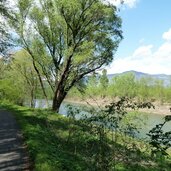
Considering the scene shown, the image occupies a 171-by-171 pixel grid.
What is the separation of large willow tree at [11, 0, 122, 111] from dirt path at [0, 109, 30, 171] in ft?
44.2

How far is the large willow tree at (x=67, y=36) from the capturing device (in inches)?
1218

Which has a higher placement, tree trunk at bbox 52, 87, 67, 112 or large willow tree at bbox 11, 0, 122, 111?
large willow tree at bbox 11, 0, 122, 111

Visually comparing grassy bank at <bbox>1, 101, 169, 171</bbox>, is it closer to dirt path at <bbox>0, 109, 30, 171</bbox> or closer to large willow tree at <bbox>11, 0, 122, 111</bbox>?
dirt path at <bbox>0, 109, 30, 171</bbox>

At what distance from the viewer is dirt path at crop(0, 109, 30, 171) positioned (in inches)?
438

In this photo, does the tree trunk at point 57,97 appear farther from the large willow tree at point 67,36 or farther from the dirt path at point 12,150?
the dirt path at point 12,150

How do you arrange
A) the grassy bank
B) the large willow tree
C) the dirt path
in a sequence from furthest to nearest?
the large willow tree < the dirt path < the grassy bank

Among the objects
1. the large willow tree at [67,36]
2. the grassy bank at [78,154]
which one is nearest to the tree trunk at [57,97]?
the large willow tree at [67,36]

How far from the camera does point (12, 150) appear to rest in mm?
13391

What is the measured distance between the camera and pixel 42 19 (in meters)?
33.9

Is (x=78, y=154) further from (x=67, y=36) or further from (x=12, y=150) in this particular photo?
(x=67, y=36)

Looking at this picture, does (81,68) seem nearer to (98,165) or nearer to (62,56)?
(62,56)

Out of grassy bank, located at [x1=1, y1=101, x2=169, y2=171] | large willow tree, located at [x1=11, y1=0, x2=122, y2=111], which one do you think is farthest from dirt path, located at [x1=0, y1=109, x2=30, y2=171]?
large willow tree, located at [x1=11, y1=0, x2=122, y2=111]

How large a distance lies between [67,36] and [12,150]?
20.2 metres

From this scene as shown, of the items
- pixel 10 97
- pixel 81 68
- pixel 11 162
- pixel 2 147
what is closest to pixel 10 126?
pixel 2 147
